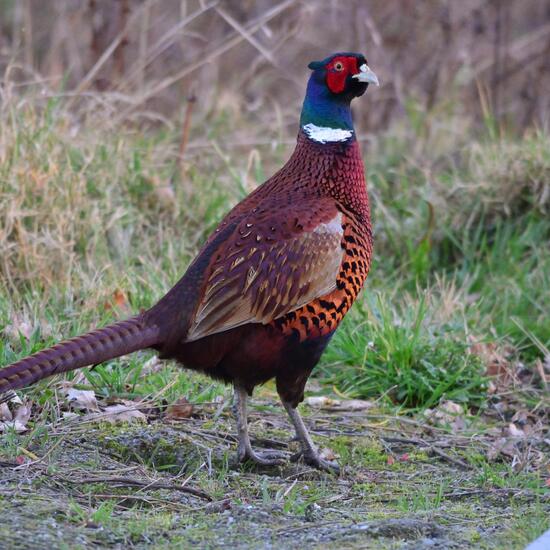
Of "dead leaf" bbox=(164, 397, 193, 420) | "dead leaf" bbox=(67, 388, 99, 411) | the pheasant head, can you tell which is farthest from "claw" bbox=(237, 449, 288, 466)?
the pheasant head

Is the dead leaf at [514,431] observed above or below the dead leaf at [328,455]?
below

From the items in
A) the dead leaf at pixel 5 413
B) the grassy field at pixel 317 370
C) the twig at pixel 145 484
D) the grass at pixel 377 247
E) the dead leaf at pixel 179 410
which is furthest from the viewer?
the grass at pixel 377 247

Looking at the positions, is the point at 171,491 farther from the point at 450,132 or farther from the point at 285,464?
the point at 450,132

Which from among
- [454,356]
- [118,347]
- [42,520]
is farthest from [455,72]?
[42,520]

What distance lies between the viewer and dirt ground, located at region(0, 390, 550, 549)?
2859 millimetres

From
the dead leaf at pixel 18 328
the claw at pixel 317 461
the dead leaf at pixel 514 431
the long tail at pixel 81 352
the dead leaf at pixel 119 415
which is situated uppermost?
the long tail at pixel 81 352

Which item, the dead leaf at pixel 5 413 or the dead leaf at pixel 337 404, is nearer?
the dead leaf at pixel 5 413

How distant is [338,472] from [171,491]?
0.70 meters

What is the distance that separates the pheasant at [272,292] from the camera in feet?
11.5

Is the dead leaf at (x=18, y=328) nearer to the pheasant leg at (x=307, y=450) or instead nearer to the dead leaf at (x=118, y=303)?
the dead leaf at (x=118, y=303)

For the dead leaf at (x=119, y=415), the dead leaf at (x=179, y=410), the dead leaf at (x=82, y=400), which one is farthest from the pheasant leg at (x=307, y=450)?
the dead leaf at (x=82, y=400)

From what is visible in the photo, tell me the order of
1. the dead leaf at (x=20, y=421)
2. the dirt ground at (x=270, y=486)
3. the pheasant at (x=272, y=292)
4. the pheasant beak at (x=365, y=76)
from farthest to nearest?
1. the pheasant beak at (x=365, y=76)
2. the dead leaf at (x=20, y=421)
3. the pheasant at (x=272, y=292)
4. the dirt ground at (x=270, y=486)

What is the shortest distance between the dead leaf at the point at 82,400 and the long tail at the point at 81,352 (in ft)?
1.99

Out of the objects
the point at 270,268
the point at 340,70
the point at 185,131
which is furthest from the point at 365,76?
the point at 185,131
